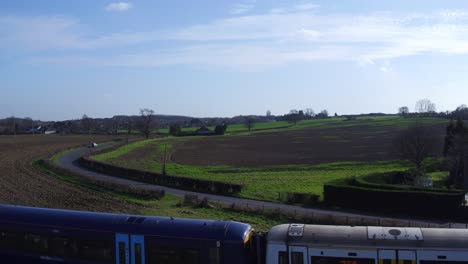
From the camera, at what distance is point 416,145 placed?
56375 millimetres

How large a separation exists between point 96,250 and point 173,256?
2791 millimetres

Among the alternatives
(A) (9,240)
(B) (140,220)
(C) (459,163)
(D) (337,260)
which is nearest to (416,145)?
(C) (459,163)

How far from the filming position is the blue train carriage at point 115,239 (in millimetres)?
14055

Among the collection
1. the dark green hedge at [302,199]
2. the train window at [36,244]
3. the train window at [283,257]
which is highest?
the train window at [283,257]

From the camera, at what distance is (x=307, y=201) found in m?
38.2

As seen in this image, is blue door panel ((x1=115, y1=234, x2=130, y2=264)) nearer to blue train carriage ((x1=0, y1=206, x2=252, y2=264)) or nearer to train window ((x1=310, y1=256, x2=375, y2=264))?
blue train carriage ((x1=0, y1=206, x2=252, y2=264))

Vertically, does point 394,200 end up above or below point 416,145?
below

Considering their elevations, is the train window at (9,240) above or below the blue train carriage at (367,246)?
below

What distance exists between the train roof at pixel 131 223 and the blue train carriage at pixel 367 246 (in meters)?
1.38

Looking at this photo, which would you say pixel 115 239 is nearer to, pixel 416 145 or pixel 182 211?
pixel 182 211

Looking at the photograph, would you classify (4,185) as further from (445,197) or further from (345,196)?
(445,197)

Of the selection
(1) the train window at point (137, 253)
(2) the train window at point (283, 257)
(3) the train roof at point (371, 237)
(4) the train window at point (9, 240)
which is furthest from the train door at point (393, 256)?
(4) the train window at point (9, 240)

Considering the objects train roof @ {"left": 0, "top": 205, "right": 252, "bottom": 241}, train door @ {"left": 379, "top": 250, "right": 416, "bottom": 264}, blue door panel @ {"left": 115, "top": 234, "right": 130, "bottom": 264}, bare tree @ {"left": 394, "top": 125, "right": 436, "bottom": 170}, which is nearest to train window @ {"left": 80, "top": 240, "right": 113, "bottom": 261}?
blue door panel @ {"left": 115, "top": 234, "right": 130, "bottom": 264}

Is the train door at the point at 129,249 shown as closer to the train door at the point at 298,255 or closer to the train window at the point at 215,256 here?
the train window at the point at 215,256
